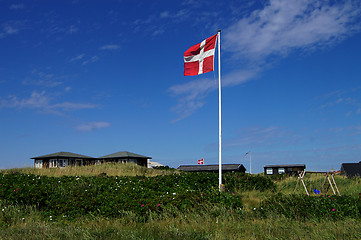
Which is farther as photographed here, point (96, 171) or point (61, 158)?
point (61, 158)

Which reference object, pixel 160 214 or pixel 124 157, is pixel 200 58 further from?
pixel 124 157

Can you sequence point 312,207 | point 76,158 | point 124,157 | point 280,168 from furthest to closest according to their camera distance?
point 280,168 → point 76,158 → point 124,157 → point 312,207

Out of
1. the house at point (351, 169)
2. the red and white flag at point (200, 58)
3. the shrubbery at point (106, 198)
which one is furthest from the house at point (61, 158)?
the red and white flag at point (200, 58)

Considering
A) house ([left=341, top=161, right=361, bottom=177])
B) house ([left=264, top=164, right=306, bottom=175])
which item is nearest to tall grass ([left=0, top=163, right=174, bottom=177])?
house ([left=341, top=161, right=361, bottom=177])

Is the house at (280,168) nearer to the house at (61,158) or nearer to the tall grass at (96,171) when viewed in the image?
the house at (61,158)

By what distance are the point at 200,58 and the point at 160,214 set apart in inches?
339

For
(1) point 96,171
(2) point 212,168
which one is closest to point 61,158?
(2) point 212,168

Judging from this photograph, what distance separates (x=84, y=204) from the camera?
11.7 m

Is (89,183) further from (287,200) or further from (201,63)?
(287,200)

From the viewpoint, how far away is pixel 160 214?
998 cm

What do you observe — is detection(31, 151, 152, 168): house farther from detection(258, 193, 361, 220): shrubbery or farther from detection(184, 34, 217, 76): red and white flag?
detection(258, 193, 361, 220): shrubbery

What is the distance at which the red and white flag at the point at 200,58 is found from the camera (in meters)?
15.5

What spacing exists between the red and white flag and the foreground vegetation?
601 centimetres

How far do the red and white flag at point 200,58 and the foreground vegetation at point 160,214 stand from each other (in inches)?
237
